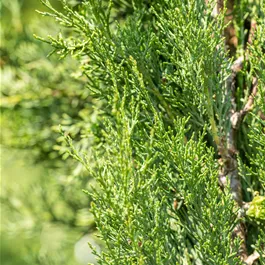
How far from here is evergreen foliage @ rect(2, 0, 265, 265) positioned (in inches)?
43.0

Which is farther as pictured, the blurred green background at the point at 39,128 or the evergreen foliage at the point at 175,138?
the blurred green background at the point at 39,128

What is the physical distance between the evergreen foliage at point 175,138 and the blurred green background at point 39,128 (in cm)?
74

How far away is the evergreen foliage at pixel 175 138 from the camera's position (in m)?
1.09

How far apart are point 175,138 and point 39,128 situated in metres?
1.18

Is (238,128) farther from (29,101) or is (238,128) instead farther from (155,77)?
(29,101)

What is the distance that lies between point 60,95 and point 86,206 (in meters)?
0.52

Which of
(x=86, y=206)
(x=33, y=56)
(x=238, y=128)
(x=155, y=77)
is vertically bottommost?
(x=86, y=206)

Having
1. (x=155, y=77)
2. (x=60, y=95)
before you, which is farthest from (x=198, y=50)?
(x=60, y=95)

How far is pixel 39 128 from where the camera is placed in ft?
7.17

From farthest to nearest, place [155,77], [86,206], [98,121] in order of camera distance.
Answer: [86,206] < [98,121] < [155,77]

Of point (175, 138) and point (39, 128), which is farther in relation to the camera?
point (39, 128)

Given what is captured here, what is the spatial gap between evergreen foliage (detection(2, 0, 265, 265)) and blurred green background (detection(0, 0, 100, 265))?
2.42ft

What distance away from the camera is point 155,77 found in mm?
1288

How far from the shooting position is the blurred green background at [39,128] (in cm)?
211
